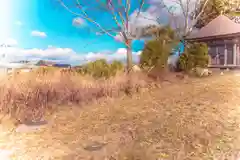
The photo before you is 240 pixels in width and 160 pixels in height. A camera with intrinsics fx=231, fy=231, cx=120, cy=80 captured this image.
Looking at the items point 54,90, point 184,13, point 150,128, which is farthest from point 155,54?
point 54,90

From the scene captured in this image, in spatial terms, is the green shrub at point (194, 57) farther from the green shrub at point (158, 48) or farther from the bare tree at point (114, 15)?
the bare tree at point (114, 15)

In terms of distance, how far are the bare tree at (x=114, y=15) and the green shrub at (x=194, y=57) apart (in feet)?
0.99

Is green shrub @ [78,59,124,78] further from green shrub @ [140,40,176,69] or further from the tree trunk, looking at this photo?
green shrub @ [140,40,176,69]

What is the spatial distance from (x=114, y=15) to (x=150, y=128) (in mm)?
711

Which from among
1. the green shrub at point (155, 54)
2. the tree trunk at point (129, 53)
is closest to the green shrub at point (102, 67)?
the tree trunk at point (129, 53)

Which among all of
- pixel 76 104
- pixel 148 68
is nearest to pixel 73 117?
pixel 76 104

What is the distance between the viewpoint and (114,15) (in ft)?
4.55

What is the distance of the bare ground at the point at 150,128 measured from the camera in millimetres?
1191

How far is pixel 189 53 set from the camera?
4.95ft

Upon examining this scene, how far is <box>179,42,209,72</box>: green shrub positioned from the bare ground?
0.35ft

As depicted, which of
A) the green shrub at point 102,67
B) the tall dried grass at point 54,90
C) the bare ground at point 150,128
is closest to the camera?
the bare ground at point 150,128

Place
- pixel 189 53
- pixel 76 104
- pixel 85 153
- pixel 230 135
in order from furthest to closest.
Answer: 1. pixel 76 104
2. pixel 189 53
3. pixel 230 135
4. pixel 85 153

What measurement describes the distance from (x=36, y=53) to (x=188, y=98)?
0.98 metres

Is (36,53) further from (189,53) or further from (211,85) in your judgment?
(211,85)
